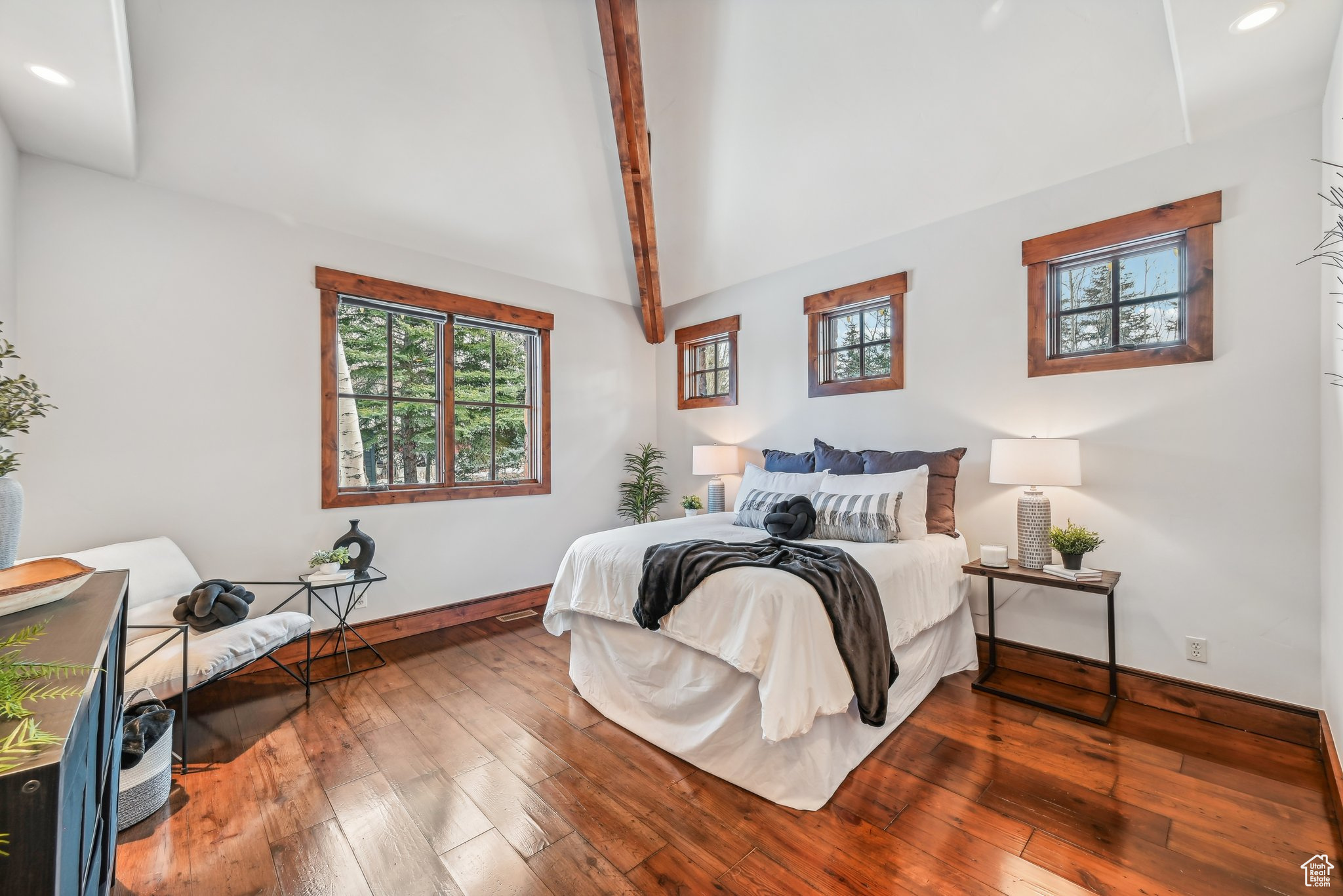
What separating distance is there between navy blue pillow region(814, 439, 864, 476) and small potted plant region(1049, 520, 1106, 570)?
1010 mm

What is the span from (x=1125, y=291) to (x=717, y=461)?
→ 2.73 metres

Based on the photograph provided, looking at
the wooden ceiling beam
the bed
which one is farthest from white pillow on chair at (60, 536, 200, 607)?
the wooden ceiling beam

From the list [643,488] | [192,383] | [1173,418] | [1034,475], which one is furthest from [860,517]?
[192,383]

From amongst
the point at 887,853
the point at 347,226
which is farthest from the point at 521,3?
the point at 887,853

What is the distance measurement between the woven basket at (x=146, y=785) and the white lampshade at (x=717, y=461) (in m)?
3.39

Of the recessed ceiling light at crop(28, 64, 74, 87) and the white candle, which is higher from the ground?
the recessed ceiling light at crop(28, 64, 74, 87)

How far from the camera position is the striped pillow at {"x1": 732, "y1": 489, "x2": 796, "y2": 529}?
329cm

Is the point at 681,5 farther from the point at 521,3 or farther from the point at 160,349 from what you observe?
the point at 160,349

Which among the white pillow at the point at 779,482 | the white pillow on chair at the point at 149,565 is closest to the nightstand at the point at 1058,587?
the white pillow at the point at 779,482

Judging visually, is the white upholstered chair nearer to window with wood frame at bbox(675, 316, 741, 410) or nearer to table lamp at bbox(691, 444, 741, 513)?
table lamp at bbox(691, 444, 741, 513)

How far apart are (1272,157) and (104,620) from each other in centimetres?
424

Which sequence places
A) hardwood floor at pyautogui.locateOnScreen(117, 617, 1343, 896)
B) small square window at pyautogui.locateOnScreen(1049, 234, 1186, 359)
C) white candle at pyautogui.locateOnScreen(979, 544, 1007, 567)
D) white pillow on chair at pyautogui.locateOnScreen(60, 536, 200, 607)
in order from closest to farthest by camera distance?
1. hardwood floor at pyautogui.locateOnScreen(117, 617, 1343, 896)
2. white pillow on chair at pyautogui.locateOnScreen(60, 536, 200, 607)
3. small square window at pyautogui.locateOnScreen(1049, 234, 1186, 359)
4. white candle at pyautogui.locateOnScreen(979, 544, 1007, 567)

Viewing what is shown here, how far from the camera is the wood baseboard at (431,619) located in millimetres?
3328

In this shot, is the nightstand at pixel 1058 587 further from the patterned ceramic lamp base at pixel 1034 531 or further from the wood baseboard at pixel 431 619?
the wood baseboard at pixel 431 619
